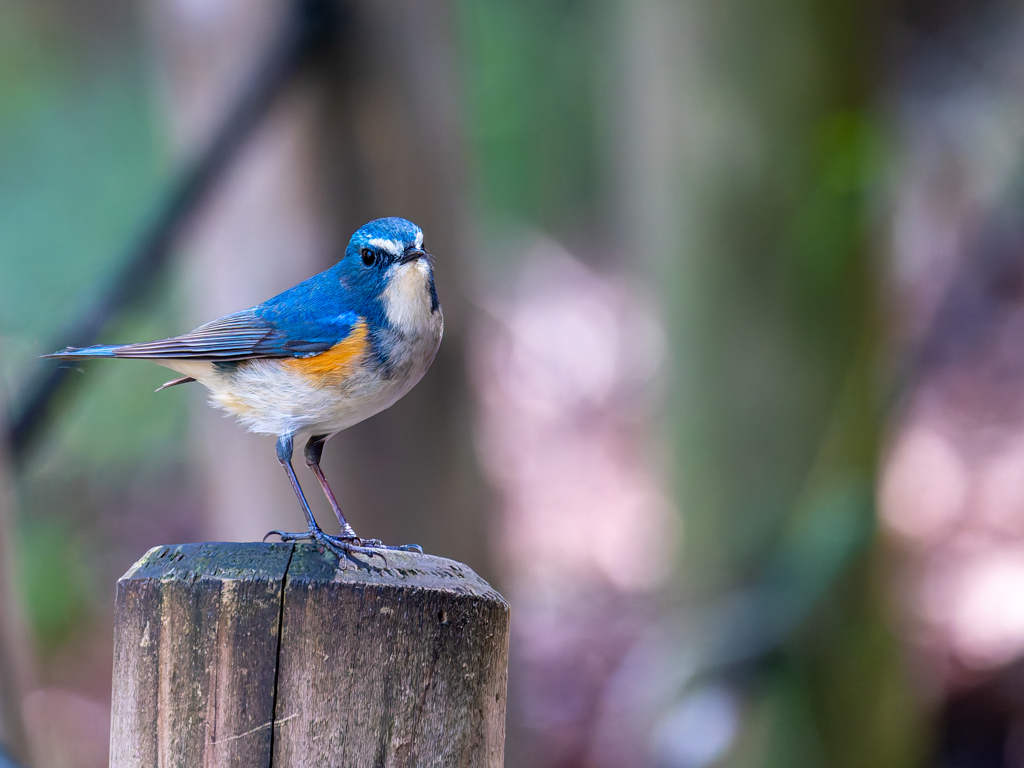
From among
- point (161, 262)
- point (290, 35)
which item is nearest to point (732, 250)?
point (290, 35)

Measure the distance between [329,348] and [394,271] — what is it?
0.19 meters

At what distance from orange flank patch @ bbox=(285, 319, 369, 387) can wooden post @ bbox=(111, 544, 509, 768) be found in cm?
53

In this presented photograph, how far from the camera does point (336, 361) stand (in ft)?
5.67

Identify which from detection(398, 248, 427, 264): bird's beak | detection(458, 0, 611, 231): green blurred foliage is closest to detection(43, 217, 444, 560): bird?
detection(398, 248, 427, 264): bird's beak

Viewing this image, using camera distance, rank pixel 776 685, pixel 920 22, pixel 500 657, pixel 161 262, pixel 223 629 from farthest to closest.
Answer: pixel 920 22
pixel 776 685
pixel 161 262
pixel 500 657
pixel 223 629

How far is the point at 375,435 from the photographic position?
11.8 ft

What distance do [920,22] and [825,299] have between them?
694 cm

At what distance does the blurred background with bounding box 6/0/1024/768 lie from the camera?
346 centimetres

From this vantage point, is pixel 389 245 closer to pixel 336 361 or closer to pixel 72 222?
pixel 336 361

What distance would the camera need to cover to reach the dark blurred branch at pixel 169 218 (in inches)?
125

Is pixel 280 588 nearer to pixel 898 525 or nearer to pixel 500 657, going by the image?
pixel 500 657

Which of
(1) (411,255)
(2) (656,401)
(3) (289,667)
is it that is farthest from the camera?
(2) (656,401)

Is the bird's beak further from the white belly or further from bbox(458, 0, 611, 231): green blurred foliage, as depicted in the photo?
bbox(458, 0, 611, 231): green blurred foliage

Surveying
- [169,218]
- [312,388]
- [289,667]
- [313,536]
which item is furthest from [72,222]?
[289,667]
